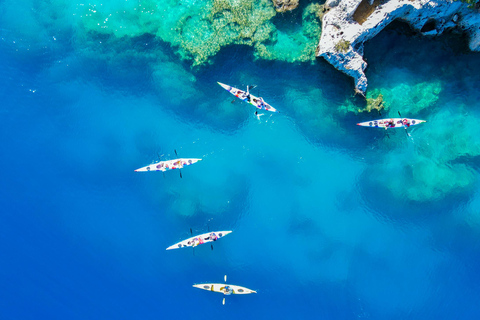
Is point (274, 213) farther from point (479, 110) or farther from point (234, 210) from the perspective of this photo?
point (479, 110)

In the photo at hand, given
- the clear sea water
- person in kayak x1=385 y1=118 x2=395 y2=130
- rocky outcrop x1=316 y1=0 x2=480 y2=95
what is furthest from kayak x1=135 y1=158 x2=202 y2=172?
person in kayak x1=385 y1=118 x2=395 y2=130

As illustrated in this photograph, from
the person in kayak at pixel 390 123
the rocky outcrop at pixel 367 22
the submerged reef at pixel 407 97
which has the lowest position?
the person in kayak at pixel 390 123

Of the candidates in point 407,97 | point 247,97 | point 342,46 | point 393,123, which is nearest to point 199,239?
point 247,97

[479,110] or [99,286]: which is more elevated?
[479,110]

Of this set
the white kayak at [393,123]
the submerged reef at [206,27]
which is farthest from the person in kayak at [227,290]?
the submerged reef at [206,27]

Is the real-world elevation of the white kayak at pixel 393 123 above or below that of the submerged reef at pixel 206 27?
below

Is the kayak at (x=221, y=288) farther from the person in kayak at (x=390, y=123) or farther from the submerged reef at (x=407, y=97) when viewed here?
the person in kayak at (x=390, y=123)

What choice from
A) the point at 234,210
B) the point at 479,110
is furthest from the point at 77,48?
the point at 479,110

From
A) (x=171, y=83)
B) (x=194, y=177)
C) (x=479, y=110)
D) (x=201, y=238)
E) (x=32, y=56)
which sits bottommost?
(x=201, y=238)
